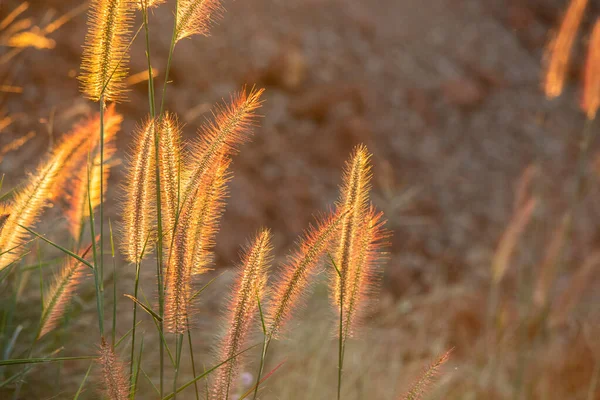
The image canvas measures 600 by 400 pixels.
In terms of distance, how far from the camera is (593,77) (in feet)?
6.79

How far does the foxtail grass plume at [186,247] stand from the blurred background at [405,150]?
1.25 metres

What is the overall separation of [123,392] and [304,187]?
5.00 m

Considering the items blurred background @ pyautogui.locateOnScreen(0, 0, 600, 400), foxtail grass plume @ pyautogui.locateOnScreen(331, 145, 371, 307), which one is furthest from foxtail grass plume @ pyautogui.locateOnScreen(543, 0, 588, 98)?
foxtail grass plume @ pyautogui.locateOnScreen(331, 145, 371, 307)

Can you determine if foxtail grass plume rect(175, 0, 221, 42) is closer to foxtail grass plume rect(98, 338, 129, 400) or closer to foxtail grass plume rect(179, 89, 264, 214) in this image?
foxtail grass plume rect(179, 89, 264, 214)

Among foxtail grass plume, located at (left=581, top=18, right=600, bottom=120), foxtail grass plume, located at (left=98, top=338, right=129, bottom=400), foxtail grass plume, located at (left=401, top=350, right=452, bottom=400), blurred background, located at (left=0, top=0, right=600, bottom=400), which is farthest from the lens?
blurred background, located at (left=0, top=0, right=600, bottom=400)

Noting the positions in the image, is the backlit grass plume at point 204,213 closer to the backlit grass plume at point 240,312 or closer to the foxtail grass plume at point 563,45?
the backlit grass plume at point 240,312

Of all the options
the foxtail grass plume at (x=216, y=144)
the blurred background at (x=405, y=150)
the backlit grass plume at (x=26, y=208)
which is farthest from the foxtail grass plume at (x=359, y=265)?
the blurred background at (x=405, y=150)

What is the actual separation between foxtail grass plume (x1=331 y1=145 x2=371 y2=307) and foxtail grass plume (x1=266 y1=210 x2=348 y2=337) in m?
0.02

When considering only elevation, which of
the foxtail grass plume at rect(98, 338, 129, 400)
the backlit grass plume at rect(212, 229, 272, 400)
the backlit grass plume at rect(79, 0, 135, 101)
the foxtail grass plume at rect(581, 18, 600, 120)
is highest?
the foxtail grass plume at rect(581, 18, 600, 120)

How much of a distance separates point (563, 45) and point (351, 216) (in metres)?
1.56

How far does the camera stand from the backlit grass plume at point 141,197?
3.22 ft

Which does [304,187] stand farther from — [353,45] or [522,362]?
[522,362]

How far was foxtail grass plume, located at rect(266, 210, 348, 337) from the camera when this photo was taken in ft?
3.22

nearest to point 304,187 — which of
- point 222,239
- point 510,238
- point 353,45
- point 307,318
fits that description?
point 222,239
